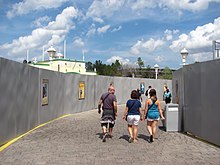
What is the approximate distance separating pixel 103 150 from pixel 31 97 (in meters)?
4.73

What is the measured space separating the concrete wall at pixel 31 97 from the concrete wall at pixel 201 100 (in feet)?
18.2

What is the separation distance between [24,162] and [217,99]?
17.2ft

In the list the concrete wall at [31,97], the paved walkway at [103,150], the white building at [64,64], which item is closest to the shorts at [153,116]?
the paved walkway at [103,150]

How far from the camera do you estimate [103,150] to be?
8367 mm

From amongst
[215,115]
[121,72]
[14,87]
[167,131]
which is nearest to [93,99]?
[167,131]

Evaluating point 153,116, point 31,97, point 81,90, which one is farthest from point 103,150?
point 81,90

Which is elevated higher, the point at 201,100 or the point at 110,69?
the point at 110,69

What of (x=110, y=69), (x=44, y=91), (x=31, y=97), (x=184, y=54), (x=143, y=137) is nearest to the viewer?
(x=143, y=137)

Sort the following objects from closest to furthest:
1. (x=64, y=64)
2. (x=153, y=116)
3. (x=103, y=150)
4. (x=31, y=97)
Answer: (x=103, y=150), (x=153, y=116), (x=31, y=97), (x=64, y=64)

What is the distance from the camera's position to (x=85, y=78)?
2161cm

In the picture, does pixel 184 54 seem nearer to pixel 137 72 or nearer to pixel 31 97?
pixel 31 97

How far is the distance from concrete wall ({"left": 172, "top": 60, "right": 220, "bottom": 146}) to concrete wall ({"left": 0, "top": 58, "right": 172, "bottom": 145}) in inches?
219

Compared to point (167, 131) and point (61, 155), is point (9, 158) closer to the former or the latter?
point (61, 155)

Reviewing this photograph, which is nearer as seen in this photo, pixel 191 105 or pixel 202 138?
pixel 202 138
